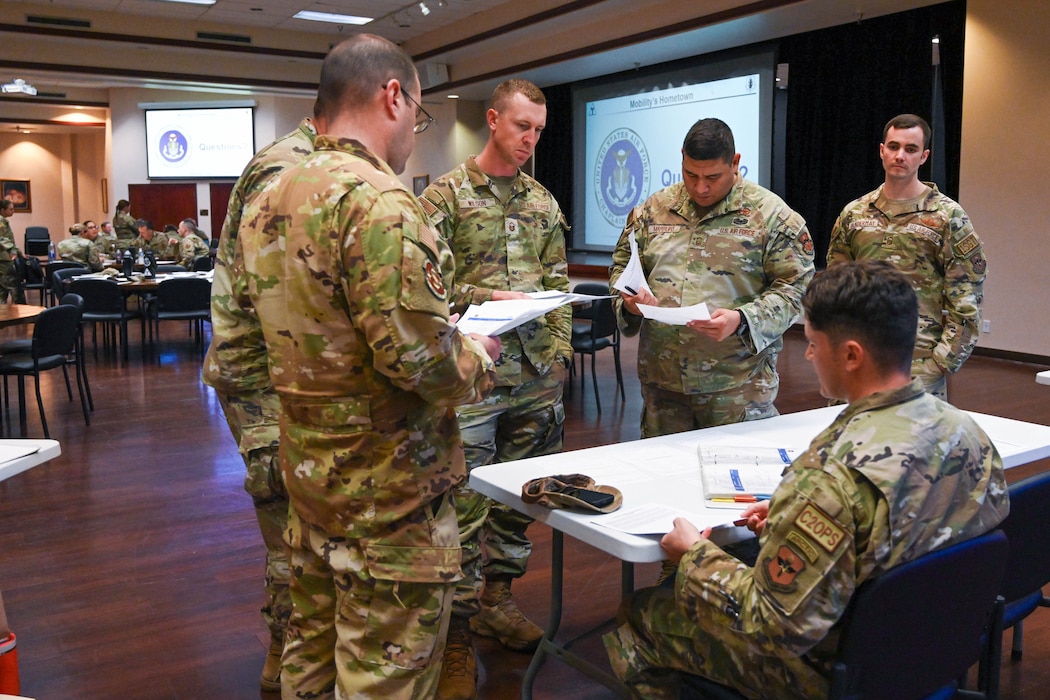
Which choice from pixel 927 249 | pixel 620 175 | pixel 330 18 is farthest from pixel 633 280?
pixel 330 18

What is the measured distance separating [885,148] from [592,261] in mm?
9492

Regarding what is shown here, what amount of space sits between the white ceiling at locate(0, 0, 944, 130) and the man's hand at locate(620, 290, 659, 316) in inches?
247

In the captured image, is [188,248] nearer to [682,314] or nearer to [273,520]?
[273,520]

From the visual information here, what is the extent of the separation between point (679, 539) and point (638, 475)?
0.45 m

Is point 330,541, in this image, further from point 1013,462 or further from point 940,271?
point 940,271

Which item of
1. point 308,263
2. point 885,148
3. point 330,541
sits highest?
point 885,148

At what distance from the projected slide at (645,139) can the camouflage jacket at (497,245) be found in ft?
24.5

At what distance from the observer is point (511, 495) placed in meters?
1.97

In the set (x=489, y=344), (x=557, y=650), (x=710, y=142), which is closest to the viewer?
(x=489, y=344)

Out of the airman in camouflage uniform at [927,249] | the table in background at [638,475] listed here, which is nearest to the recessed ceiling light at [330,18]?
the airman in camouflage uniform at [927,249]

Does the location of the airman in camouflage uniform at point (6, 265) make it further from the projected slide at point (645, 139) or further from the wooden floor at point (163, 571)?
the projected slide at point (645, 139)

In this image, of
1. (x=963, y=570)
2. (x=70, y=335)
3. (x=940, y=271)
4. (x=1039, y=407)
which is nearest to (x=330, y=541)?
(x=963, y=570)

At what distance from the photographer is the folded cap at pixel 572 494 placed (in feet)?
6.06

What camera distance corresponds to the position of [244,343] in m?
2.12
